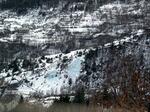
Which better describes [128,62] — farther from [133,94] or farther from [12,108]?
[12,108]

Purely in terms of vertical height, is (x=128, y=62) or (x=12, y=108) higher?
(x=128, y=62)

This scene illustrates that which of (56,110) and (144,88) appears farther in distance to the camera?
(56,110)

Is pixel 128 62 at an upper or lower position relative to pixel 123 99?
upper

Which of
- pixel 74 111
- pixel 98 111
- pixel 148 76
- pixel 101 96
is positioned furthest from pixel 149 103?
pixel 74 111

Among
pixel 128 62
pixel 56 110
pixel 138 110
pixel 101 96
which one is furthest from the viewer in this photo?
pixel 56 110

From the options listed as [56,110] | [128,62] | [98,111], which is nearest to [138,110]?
[128,62]

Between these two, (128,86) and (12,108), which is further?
(12,108)

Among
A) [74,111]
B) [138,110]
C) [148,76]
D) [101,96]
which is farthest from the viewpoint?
[74,111]

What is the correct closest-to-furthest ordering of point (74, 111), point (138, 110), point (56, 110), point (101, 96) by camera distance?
point (138, 110) < point (101, 96) < point (74, 111) < point (56, 110)

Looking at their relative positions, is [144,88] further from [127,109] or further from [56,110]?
[56,110]
